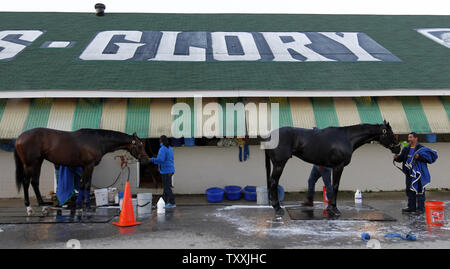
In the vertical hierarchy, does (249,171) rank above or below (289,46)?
below

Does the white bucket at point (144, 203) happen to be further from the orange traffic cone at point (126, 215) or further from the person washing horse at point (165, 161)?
the orange traffic cone at point (126, 215)

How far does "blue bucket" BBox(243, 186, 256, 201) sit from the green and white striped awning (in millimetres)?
1865

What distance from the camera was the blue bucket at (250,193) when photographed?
32.7ft

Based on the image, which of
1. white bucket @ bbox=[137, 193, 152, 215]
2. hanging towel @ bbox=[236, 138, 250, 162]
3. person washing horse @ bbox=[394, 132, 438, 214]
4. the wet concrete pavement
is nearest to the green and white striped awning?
hanging towel @ bbox=[236, 138, 250, 162]

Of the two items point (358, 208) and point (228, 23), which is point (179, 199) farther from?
point (228, 23)

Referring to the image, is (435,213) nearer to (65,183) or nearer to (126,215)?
(126,215)

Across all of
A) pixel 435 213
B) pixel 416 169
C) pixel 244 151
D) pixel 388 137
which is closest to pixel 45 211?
pixel 244 151

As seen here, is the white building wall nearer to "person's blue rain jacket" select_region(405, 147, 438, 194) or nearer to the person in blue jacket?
the person in blue jacket

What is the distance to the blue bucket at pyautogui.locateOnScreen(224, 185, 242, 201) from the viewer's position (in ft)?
33.2

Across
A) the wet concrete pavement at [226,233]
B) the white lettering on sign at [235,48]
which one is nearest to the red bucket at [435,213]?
the wet concrete pavement at [226,233]

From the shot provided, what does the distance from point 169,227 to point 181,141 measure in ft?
13.8

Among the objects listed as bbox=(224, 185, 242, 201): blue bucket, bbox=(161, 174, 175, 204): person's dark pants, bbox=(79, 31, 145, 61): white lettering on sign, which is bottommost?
bbox=(224, 185, 242, 201): blue bucket

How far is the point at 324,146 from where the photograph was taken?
25.9ft

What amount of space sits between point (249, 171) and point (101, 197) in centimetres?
478
